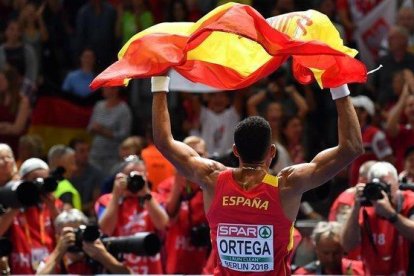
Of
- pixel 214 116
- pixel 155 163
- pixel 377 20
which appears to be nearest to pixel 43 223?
pixel 155 163

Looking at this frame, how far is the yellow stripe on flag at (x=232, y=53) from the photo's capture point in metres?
7.65

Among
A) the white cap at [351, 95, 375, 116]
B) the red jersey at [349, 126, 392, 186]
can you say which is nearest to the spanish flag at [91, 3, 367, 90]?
the red jersey at [349, 126, 392, 186]

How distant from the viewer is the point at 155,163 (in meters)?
12.6

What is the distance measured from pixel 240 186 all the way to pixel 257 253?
36 centimetres

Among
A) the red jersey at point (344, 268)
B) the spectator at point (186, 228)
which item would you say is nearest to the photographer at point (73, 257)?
the spectator at point (186, 228)

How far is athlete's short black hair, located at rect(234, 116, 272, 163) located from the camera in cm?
679

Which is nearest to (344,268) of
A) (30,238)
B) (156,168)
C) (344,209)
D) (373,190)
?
(373,190)

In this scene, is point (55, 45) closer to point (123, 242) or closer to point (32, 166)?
point (32, 166)

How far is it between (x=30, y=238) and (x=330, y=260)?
239 cm

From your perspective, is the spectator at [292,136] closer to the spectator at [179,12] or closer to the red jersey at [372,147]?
the red jersey at [372,147]

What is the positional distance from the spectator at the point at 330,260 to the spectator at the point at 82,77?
5.65 m

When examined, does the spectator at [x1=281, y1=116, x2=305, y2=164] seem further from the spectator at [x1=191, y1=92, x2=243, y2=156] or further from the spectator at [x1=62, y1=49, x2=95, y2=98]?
the spectator at [x1=62, y1=49, x2=95, y2=98]

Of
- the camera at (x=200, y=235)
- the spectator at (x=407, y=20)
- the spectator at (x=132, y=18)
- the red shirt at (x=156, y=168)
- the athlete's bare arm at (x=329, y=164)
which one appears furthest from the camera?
the spectator at (x=132, y=18)

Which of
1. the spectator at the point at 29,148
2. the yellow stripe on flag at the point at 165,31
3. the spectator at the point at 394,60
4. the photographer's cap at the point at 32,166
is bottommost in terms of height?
the photographer's cap at the point at 32,166
